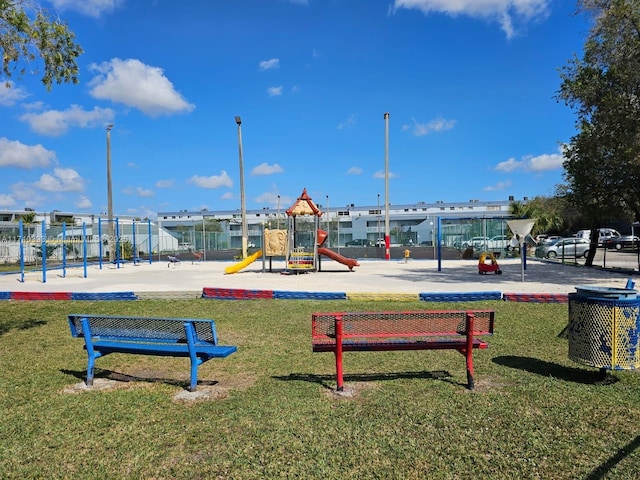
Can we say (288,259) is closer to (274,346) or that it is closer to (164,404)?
(274,346)

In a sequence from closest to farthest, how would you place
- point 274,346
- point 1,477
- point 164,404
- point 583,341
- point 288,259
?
1. point 1,477
2. point 164,404
3. point 583,341
4. point 274,346
5. point 288,259

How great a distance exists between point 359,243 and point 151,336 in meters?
36.8

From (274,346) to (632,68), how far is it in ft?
47.4

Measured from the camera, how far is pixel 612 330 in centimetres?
492

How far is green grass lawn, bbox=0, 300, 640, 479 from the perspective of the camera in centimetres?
335

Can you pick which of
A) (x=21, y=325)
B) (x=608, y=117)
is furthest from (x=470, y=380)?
(x=608, y=117)

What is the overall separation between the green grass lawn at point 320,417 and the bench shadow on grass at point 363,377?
1.3 inches

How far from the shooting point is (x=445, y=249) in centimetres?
3662

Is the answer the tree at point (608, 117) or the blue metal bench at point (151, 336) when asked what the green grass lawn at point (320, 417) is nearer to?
the blue metal bench at point (151, 336)

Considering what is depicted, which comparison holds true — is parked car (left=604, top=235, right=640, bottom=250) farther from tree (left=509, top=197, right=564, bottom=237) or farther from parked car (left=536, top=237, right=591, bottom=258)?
parked car (left=536, top=237, right=591, bottom=258)

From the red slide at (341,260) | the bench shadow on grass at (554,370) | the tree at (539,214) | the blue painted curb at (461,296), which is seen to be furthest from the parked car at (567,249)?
the bench shadow on grass at (554,370)

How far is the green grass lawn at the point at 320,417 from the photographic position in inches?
132

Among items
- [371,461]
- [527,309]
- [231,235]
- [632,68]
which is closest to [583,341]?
[371,461]

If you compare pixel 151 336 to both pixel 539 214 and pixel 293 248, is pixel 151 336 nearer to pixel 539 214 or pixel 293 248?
pixel 293 248
